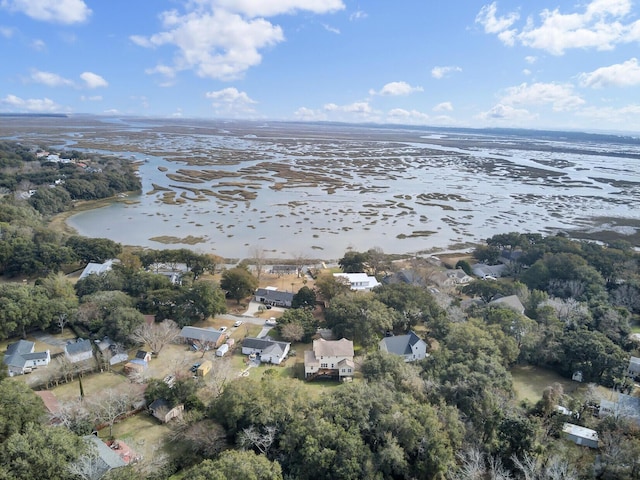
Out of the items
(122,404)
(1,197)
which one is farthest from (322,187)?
(122,404)

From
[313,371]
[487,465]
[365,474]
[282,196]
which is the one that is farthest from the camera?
[282,196]

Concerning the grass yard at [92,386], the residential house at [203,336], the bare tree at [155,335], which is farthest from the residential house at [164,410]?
the residential house at [203,336]

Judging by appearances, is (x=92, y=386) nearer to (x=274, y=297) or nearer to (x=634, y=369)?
(x=274, y=297)

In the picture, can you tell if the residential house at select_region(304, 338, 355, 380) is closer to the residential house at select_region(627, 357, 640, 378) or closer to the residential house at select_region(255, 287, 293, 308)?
the residential house at select_region(255, 287, 293, 308)

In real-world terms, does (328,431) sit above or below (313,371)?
above

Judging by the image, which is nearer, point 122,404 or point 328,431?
point 328,431

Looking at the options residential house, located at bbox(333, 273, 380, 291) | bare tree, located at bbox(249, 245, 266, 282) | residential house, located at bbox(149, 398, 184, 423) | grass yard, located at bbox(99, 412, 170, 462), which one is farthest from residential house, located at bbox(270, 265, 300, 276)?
grass yard, located at bbox(99, 412, 170, 462)

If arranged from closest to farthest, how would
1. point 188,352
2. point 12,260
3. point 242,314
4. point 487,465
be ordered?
point 487,465 → point 188,352 → point 242,314 → point 12,260

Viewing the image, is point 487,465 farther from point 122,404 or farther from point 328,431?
point 122,404

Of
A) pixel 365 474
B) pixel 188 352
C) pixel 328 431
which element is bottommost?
pixel 188 352

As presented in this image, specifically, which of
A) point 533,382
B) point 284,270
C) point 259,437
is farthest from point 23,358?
point 533,382
